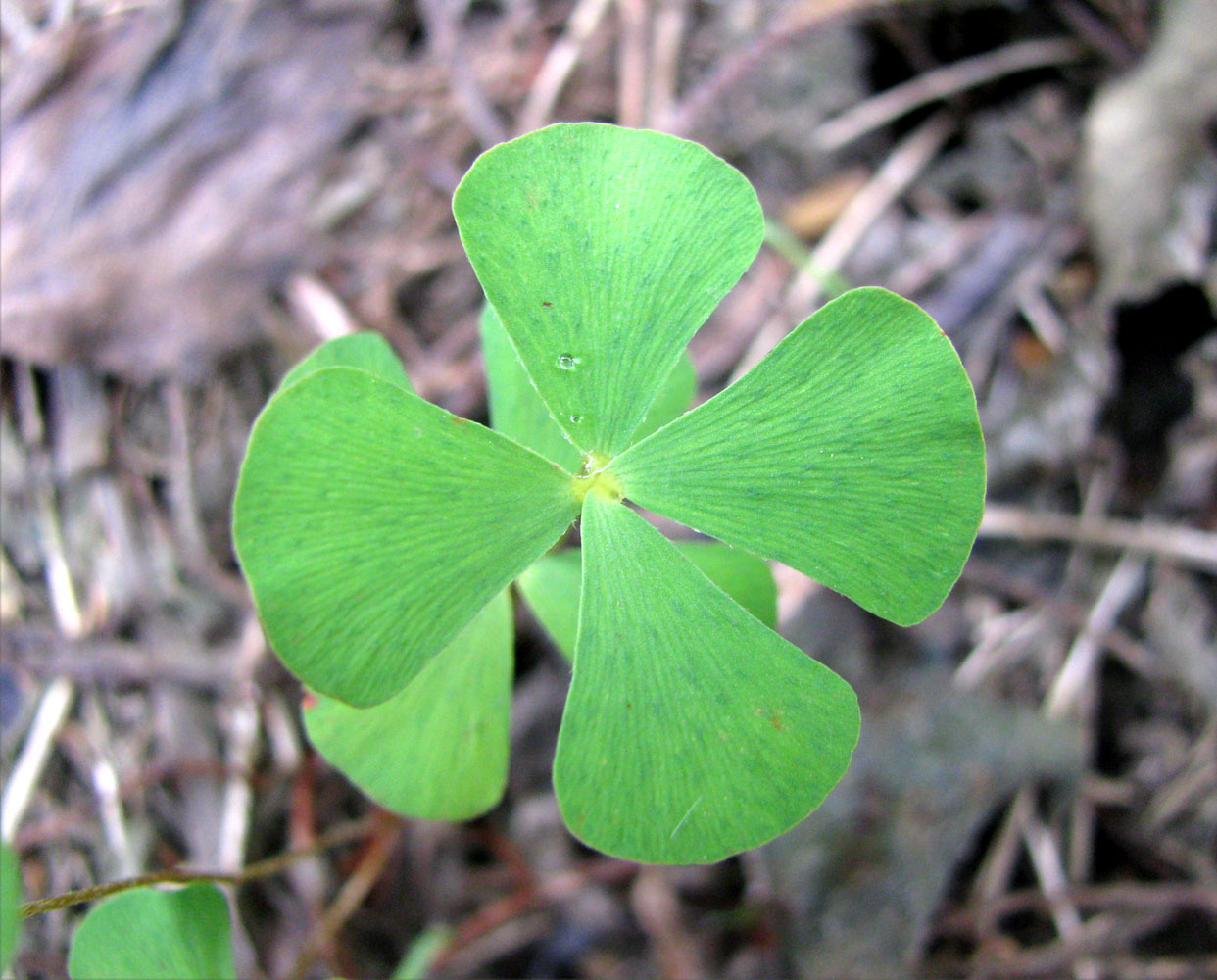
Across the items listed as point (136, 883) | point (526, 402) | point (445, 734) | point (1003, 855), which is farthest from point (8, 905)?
point (1003, 855)

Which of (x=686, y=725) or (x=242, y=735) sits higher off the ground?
(x=686, y=725)

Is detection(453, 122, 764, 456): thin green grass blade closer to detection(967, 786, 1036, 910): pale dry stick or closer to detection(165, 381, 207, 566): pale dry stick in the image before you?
detection(165, 381, 207, 566): pale dry stick

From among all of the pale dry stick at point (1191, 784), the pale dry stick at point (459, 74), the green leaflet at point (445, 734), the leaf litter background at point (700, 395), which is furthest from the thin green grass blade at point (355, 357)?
the pale dry stick at point (1191, 784)

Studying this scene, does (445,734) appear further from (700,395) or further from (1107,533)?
(1107,533)

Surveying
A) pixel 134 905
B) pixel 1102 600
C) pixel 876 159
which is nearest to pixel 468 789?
pixel 134 905

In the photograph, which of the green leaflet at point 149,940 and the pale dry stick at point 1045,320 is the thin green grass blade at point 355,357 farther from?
the pale dry stick at point 1045,320

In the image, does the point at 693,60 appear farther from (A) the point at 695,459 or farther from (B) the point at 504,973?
(B) the point at 504,973

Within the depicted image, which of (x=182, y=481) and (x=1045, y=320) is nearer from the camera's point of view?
(x=182, y=481)

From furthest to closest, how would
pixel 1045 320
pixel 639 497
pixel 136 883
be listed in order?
pixel 1045 320 → pixel 136 883 → pixel 639 497
